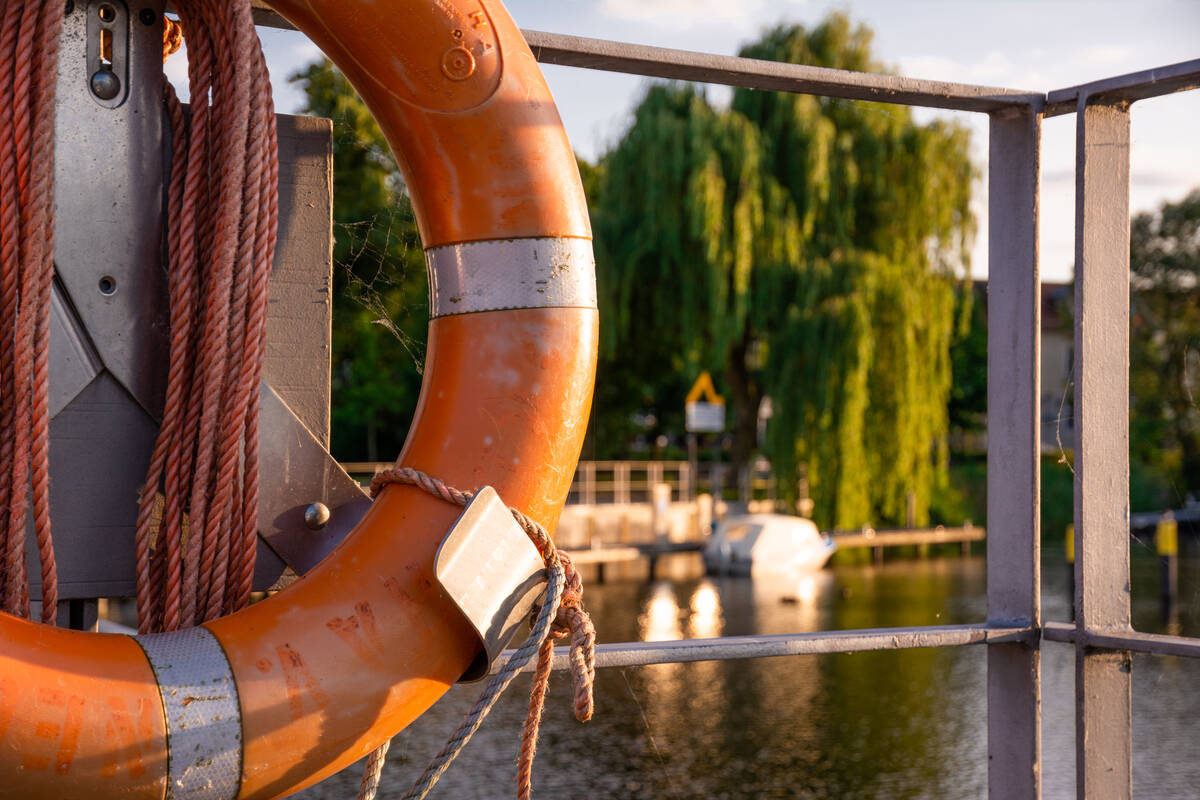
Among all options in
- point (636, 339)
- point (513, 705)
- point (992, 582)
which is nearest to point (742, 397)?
point (636, 339)

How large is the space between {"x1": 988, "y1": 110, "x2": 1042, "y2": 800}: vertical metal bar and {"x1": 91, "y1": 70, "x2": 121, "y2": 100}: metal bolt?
99 cm

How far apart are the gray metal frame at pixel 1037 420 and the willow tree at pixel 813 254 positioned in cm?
963

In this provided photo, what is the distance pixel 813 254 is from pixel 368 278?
410 inches

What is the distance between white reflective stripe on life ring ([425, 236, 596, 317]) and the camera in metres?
1.14

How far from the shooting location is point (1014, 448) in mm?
1506

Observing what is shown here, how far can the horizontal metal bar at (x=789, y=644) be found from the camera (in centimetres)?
124

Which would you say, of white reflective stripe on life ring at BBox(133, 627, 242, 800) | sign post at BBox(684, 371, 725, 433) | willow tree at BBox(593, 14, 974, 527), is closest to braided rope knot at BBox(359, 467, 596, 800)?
white reflective stripe on life ring at BBox(133, 627, 242, 800)

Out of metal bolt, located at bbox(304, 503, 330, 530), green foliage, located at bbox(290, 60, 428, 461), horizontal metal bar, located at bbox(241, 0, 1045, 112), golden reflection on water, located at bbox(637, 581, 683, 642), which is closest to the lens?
metal bolt, located at bbox(304, 503, 330, 530)

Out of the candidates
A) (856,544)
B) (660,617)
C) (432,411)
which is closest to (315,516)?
A: (432,411)

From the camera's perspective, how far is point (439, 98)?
1121mm

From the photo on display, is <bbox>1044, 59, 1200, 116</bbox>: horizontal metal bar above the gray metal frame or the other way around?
above

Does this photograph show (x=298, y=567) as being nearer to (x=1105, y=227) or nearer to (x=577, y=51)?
(x=577, y=51)

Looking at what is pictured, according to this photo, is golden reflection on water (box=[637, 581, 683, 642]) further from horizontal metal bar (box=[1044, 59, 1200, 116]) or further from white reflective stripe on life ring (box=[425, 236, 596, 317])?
white reflective stripe on life ring (box=[425, 236, 596, 317])

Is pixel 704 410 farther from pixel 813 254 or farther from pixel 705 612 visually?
pixel 705 612
